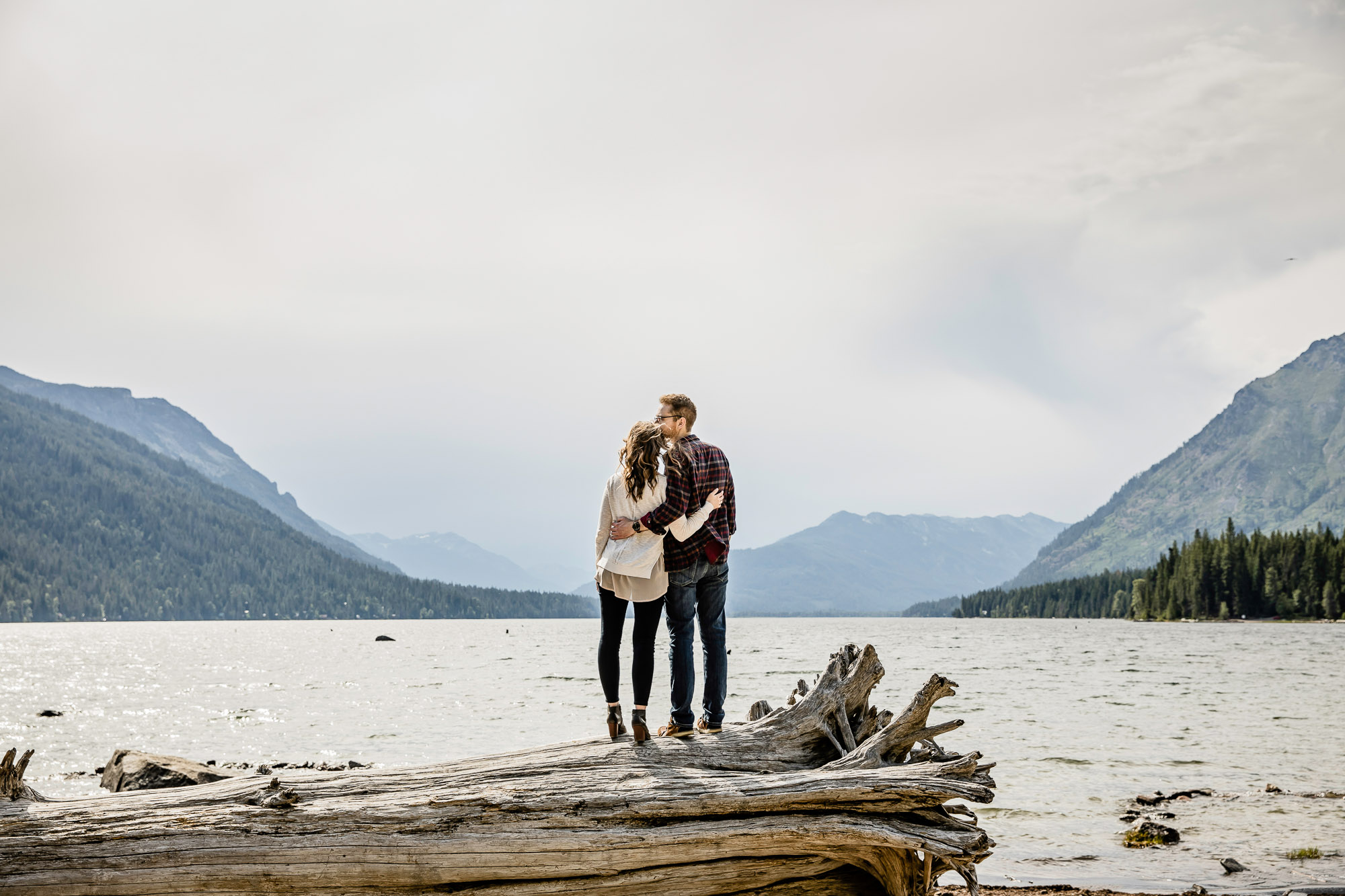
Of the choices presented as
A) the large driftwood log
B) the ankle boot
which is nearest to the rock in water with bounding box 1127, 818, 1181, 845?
the large driftwood log

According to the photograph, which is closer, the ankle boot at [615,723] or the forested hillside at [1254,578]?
the ankle boot at [615,723]

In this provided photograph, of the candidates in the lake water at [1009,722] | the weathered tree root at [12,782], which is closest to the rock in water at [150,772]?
the lake water at [1009,722]

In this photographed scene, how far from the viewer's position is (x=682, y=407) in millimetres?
9125

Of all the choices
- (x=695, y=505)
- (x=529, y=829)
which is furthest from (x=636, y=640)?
(x=529, y=829)

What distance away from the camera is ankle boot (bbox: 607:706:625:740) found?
9312mm

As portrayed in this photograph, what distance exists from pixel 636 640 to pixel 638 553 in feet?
3.04

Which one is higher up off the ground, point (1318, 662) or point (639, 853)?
point (639, 853)

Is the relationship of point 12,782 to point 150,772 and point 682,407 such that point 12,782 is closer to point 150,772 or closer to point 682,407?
point 682,407

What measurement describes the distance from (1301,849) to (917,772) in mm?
10817

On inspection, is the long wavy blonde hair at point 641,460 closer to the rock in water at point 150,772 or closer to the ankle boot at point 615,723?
the ankle boot at point 615,723

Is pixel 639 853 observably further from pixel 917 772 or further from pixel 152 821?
pixel 152 821

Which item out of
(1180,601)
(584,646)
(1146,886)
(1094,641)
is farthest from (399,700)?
(1180,601)

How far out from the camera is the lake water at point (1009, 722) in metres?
16.1

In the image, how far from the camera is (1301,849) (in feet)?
48.8
